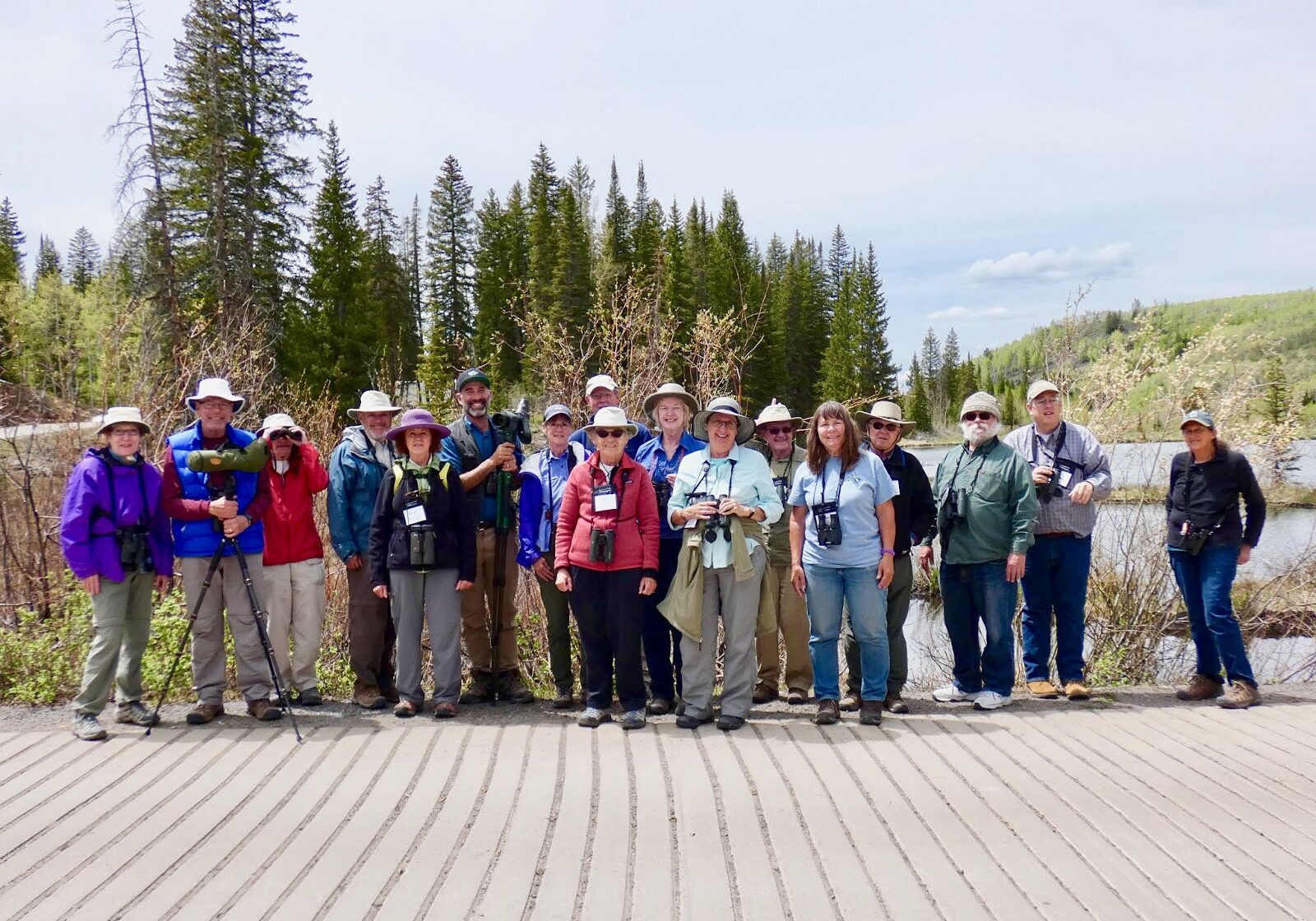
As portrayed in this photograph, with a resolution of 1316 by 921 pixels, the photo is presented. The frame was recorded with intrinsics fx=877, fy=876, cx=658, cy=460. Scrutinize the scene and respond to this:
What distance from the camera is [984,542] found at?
5.74 metres

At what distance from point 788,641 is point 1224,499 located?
3027 mm

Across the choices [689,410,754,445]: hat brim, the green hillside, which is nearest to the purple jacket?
[689,410,754,445]: hat brim

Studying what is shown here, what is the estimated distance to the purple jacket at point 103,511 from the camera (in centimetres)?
518

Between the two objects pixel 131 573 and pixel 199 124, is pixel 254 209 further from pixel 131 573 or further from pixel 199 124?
pixel 131 573

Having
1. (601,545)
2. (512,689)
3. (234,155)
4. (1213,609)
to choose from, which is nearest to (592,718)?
(512,689)

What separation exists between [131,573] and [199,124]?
72.8 feet

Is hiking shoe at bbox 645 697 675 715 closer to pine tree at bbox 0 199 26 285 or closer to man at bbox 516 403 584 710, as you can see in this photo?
man at bbox 516 403 584 710

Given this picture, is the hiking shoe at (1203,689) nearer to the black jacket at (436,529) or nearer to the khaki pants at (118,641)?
the black jacket at (436,529)

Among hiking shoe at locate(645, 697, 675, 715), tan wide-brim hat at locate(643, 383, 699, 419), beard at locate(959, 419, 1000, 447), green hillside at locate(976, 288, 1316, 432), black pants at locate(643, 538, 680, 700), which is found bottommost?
hiking shoe at locate(645, 697, 675, 715)

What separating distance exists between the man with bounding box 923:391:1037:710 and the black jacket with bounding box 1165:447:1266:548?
117 centimetres

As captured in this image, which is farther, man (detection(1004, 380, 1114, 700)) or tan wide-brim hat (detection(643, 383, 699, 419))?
man (detection(1004, 380, 1114, 700))

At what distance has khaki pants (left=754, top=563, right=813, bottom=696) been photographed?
619 centimetres

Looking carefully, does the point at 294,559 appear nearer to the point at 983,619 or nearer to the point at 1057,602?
the point at 983,619

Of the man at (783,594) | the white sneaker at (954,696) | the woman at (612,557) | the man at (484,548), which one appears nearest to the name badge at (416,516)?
the man at (484,548)
